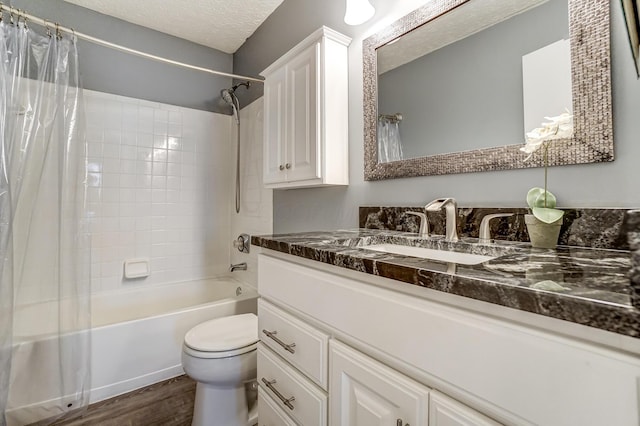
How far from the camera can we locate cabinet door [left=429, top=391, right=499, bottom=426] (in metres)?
0.45

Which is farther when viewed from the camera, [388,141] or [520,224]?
[388,141]

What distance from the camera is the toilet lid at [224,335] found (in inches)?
51.1

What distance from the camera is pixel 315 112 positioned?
1387 millimetres

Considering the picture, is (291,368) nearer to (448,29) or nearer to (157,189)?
(448,29)

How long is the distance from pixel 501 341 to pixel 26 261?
6.29ft

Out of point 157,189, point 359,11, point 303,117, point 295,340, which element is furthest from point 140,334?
point 359,11

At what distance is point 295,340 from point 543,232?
722mm

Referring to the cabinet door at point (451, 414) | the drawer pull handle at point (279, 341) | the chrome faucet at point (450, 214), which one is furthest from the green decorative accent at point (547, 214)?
the drawer pull handle at point (279, 341)

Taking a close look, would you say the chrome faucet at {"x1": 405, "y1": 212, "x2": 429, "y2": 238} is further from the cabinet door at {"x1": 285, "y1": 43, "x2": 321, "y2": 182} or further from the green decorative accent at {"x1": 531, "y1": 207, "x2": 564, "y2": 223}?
the cabinet door at {"x1": 285, "y1": 43, "x2": 321, "y2": 182}

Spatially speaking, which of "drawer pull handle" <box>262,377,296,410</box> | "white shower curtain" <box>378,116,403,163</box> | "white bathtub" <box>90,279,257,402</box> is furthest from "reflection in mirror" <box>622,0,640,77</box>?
"white bathtub" <box>90,279,257,402</box>

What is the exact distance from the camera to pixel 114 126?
7.02ft

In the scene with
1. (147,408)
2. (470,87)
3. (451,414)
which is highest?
(470,87)

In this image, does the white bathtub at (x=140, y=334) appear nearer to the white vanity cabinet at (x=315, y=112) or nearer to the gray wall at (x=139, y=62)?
the white vanity cabinet at (x=315, y=112)

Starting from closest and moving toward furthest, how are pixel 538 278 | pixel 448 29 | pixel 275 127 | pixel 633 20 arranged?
pixel 538 278
pixel 633 20
pixel 448 29
pixel 275 127
